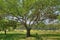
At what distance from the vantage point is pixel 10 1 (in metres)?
29.6

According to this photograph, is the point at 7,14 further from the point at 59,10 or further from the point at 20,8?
the point at 59,10

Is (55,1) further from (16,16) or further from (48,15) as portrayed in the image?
(16,16)

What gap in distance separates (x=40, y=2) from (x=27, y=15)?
4.01 metres

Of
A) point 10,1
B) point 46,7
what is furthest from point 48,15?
point 10,1

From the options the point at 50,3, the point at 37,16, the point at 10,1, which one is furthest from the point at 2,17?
the point at 50,3

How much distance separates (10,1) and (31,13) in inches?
163

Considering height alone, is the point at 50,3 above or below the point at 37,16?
above

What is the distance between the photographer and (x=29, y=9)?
3059 cm

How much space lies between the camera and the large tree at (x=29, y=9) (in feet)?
95.8

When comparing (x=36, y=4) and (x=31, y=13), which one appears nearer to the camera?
(x=36, y=4)

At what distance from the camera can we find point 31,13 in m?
31.4

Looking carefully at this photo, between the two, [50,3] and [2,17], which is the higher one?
[50,3]

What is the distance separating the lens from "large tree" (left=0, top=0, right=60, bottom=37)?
29203mm

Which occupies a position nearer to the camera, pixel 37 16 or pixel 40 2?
pixel 40 2
